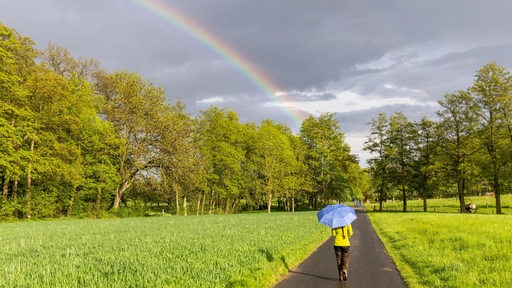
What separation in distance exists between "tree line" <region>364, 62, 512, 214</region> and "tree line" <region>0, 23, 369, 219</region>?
58.8ft

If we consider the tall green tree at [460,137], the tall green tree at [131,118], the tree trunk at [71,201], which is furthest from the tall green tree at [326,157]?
the tree trunk at [71,201]

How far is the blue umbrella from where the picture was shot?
31.3ft

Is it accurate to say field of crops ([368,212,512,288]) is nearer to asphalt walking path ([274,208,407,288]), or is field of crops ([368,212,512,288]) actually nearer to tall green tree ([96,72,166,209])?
asphalt walking path ([274,208,407,288])

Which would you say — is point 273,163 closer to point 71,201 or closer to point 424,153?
point 424,153

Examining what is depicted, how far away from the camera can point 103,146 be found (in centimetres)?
4262

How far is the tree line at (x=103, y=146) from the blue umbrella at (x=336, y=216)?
3331 centimetres

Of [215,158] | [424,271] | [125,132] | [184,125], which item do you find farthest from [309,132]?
[424,271]

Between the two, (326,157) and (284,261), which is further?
(326,157)

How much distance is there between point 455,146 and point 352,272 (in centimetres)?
4704

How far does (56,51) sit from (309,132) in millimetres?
54372

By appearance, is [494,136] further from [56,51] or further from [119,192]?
[56,51]

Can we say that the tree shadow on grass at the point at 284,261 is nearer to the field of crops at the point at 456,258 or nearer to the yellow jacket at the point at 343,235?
the yellow jacket at the point at 343,235

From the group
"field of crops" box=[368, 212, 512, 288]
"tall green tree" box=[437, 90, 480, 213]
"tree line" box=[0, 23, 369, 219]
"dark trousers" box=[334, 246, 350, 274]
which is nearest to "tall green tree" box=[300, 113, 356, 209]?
"tree line" box=[0, 23, 369, 219]

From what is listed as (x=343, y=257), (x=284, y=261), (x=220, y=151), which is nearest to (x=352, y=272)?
(x=343, y=257)
